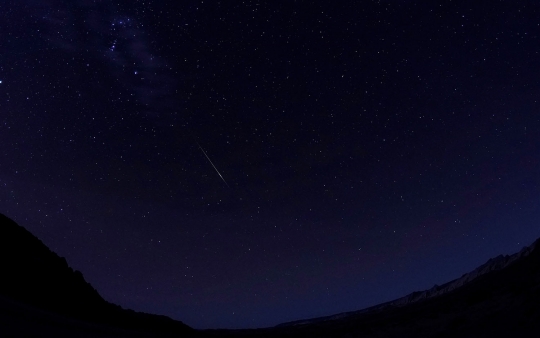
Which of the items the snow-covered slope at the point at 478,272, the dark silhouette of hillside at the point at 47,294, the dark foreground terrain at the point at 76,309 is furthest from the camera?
the snow-covered slope at the point at 478,272

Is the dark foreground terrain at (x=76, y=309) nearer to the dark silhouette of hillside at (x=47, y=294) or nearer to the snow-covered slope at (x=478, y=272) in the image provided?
the dark silhouette of hillside at (x=47, y=294)

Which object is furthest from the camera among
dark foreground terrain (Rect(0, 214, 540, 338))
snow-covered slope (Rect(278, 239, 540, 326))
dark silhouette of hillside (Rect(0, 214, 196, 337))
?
snow-covered slope (Rect(278, 239, 540, 326))

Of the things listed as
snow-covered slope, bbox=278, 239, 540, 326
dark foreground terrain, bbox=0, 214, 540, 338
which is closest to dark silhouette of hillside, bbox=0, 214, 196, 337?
dark foreground terrain, bbox=0, 214, 540, 338

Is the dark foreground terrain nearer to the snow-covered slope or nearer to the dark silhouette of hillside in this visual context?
the dark silhouette of hillside

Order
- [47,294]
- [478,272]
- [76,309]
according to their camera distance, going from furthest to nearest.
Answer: [478,272], [76,309], [47,294]

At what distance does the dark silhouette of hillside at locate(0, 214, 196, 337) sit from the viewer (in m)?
8.85

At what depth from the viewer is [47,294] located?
534 inches

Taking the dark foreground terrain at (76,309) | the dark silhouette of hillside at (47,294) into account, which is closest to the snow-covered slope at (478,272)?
the dark foreground terrain at (76,309)

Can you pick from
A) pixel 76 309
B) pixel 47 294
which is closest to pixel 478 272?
pixel 76 309

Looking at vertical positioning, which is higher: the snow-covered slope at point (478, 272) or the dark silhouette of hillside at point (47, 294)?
the dark silhouette of hillside at point (47, 294)

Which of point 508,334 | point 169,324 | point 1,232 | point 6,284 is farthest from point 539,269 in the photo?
point 1,232

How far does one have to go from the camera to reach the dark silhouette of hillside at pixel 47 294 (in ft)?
29.0

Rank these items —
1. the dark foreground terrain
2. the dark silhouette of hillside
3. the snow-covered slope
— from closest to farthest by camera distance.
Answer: the dark foreground terrain, the dark silhouette of hillside, the snow-covered slope

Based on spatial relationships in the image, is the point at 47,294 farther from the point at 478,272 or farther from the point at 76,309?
the point at 478,272
